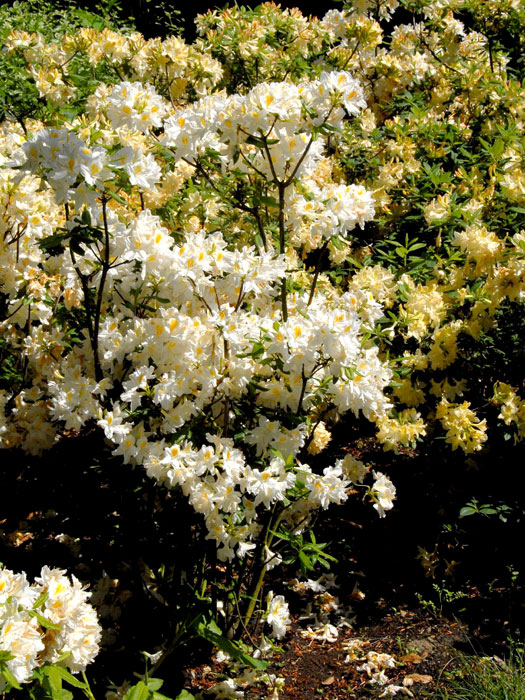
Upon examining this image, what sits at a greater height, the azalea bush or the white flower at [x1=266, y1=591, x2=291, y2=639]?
the azalea bush

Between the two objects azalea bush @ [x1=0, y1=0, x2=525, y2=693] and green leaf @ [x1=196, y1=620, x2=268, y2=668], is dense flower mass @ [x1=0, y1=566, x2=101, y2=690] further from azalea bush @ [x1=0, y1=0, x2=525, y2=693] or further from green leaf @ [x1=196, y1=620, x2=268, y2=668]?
green leaf @ [x1=196, y1=620, x2=268, y2=668]

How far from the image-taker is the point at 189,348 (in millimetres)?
2201

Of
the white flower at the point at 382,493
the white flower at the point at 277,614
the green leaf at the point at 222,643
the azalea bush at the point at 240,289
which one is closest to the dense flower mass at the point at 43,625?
the azalea bush at the point at 240,289

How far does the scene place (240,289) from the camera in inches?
92.1

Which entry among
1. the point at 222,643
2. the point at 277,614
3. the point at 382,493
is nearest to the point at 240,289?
the point at 382,493

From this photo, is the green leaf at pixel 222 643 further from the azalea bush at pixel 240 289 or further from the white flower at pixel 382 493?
the white flower at pixel 382 493

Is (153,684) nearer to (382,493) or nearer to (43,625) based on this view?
(43,625)

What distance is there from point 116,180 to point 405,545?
7.05 ft

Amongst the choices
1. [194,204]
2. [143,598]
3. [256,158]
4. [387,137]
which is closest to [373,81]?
[387,137]

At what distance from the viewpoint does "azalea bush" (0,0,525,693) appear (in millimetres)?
2195

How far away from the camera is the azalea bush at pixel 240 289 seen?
7.20 feet

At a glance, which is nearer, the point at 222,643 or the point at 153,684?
the point at 153,684

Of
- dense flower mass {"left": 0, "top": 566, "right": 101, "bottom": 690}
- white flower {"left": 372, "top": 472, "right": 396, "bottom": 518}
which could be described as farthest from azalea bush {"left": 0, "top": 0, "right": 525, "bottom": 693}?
dense flower mass {"left": 0, "top": 566, "right": 101, "bottom": 690}

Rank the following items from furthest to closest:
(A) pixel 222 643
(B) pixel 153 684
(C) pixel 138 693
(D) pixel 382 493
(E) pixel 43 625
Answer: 1. (D) pixel 382 493
2. (A) pixel 222 643
3. (B) pixel 153 684
4. (C) pixel 138 693
5. (E) pixel 43 625
